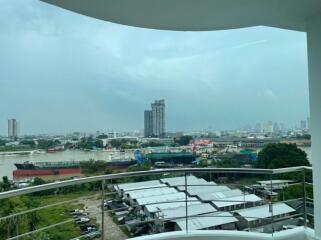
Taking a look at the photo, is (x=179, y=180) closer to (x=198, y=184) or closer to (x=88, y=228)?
(x=198, y=184)

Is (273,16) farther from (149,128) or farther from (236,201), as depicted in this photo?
(149,128)

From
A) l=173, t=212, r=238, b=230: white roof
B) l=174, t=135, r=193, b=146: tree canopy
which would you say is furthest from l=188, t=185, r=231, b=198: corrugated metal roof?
l=174, t=135, r=193, b=146: tree canopy

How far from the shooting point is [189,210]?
9.23 ft

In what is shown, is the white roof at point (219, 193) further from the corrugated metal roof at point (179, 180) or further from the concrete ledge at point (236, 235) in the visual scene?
the concrete ledge at point (236, 235)

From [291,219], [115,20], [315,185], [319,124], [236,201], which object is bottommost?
[291,219]

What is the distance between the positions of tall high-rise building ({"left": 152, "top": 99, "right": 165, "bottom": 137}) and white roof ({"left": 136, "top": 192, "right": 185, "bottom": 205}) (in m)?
0.79

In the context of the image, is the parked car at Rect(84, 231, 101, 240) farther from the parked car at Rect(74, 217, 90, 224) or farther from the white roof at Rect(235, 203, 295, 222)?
the white roof at Rect(235, 203, 295, 222)

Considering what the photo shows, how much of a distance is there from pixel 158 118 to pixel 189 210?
128cm

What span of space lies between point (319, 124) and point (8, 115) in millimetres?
3355

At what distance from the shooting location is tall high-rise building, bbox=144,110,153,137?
11.4 feet

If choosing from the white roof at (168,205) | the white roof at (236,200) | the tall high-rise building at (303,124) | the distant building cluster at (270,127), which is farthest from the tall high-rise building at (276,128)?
the white roof at (168,205)

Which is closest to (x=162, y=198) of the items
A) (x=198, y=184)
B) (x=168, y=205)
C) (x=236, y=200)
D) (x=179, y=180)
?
(x=168, y=205)

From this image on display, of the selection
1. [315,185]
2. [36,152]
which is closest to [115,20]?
[36,152]

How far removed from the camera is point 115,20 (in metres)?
2.08
